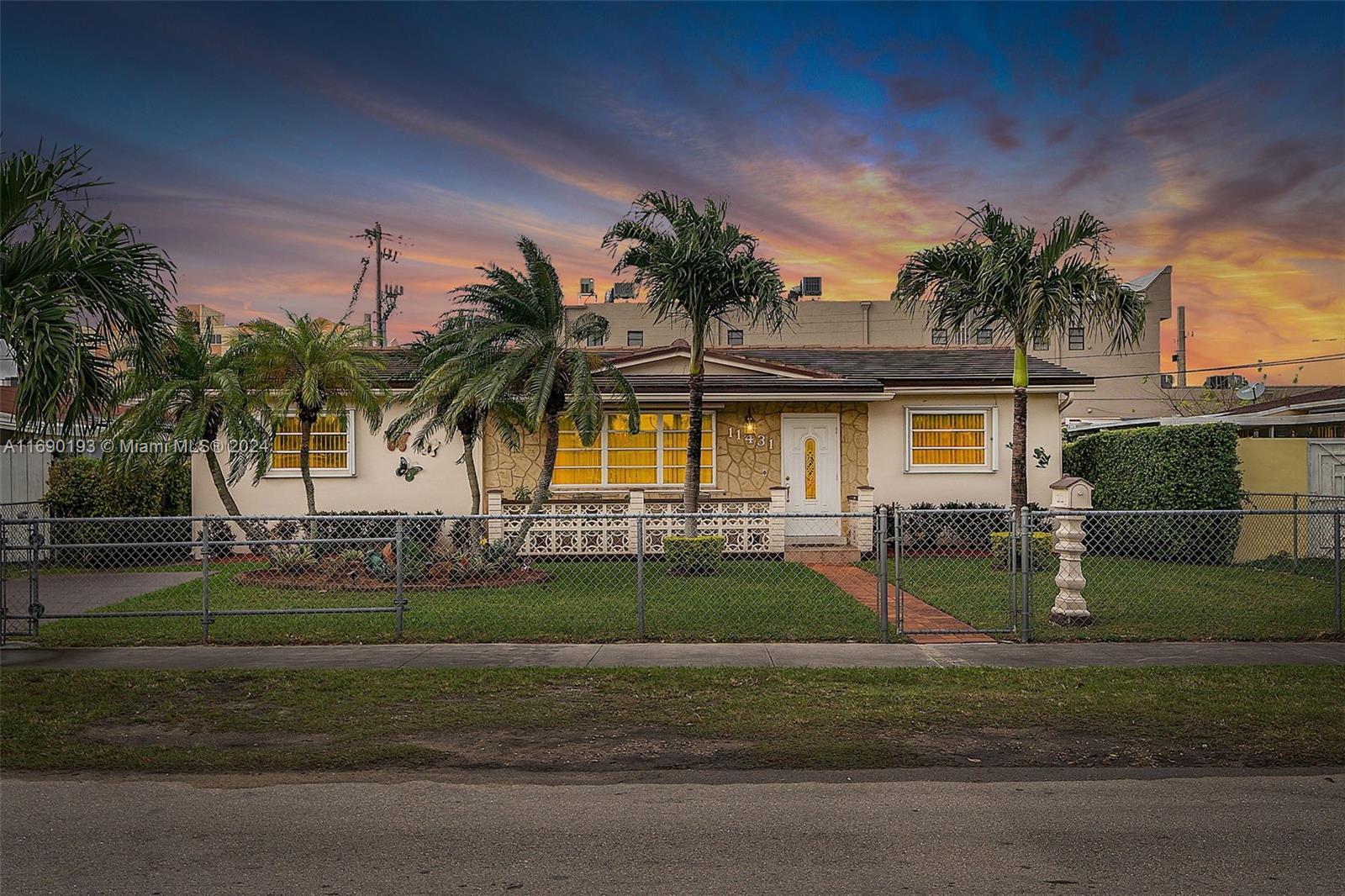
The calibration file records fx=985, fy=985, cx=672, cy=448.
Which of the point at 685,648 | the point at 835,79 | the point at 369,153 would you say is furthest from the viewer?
the point at 369,153

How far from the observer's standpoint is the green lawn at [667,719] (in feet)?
21.2

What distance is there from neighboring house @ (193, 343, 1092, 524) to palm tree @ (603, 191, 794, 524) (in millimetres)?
3901

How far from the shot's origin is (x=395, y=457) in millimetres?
19984

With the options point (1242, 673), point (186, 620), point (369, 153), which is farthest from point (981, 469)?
point (186, 620)

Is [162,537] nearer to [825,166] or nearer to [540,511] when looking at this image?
[540,511]

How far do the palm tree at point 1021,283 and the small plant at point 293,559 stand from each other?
35.2ft

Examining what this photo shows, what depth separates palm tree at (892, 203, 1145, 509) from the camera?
15844mm

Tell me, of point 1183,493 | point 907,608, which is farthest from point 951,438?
point 907,608

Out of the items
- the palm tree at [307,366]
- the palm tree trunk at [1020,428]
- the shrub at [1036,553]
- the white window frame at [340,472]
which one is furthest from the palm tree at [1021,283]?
the white window frame at [340,472]

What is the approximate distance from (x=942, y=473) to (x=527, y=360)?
9.26m

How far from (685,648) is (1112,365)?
1746 inches

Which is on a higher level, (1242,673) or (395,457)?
(395,457)

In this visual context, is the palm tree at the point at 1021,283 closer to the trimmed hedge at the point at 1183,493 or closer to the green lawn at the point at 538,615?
the trimmed hedge at the point at 1183,493

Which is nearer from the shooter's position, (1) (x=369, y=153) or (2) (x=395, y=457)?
(1) (x=369, y=153)
